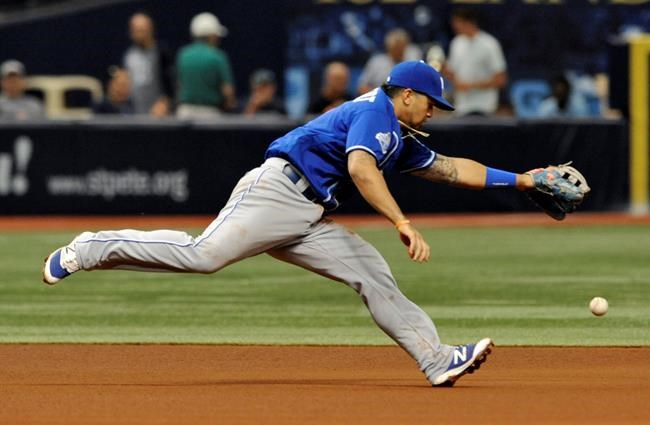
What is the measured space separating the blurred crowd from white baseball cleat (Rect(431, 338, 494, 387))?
33.4ft

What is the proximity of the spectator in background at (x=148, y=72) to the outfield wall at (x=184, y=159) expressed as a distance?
1050mm

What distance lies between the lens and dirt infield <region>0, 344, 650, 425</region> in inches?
294

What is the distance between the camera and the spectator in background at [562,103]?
21.9 metres

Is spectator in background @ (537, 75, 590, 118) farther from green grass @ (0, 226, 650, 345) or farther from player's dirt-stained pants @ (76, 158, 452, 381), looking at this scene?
player's dirt-stained pants @ (76, 158, 452, 381)

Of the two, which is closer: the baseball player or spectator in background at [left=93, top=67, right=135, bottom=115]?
the baseball player

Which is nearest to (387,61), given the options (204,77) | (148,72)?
(204,77)

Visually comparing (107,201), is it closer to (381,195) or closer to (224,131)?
(224,131)

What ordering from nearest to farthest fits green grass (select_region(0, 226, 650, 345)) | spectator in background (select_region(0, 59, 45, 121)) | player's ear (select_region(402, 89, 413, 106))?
player's ear (select_region(402, 89, 413, 106)) < green grass (select_region(0, 226, 650, 345)) < spectator in background (select_region(0, 59, 45, 121))

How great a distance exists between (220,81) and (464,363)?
12.4 m

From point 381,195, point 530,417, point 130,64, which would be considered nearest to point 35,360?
point 381,195

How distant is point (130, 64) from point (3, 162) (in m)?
2.32

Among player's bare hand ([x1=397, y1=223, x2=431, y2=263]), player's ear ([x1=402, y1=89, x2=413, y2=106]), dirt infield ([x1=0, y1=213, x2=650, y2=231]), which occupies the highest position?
player's ear ([x1=402, y1=89, x2=413, y2=106])

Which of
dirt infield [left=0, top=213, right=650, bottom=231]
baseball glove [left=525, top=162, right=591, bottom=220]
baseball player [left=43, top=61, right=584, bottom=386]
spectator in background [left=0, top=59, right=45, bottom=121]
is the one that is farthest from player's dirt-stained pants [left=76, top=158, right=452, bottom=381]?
spectator in background [left=0, top=59, right=45, bottom=121]

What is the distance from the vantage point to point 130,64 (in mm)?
21688
